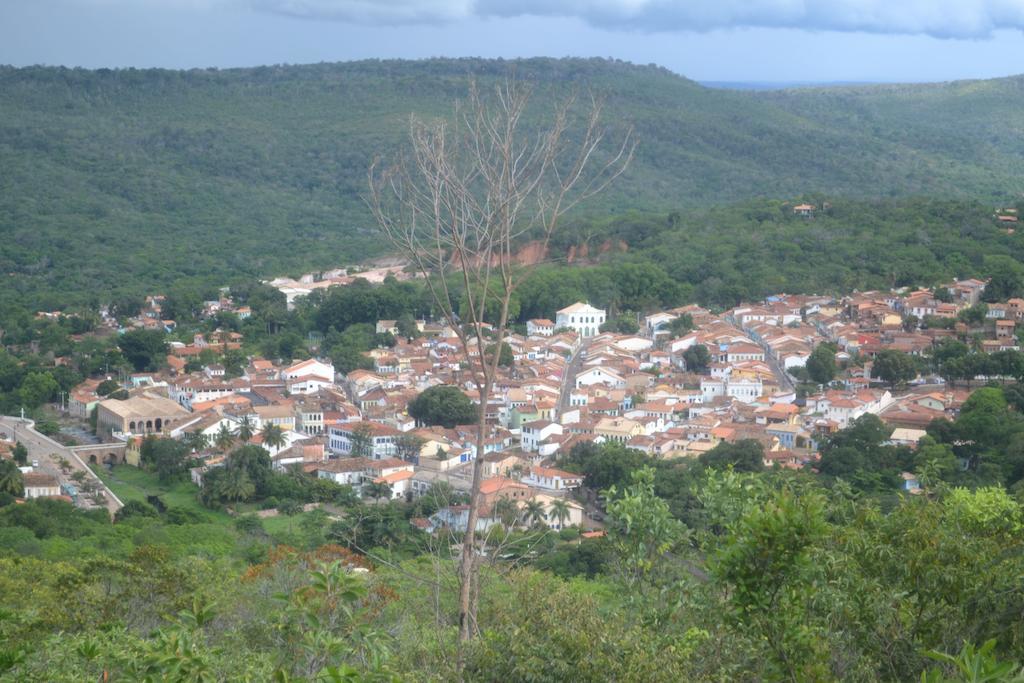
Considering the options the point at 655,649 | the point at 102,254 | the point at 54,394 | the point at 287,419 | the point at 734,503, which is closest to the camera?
the point at 655,649

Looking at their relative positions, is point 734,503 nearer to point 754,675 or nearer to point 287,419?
point 754,675

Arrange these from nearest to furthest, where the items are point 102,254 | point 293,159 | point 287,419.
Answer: point 287,419, point 102,254, point 293,159

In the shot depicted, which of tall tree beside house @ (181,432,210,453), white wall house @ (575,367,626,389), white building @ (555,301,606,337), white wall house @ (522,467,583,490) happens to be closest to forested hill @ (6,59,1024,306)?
white building @ (555,301,606,337)

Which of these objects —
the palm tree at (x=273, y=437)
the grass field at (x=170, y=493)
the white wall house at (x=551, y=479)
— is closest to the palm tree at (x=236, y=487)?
the grass field at (x=170, y=493)

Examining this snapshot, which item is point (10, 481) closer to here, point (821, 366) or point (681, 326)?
point (821, 366)

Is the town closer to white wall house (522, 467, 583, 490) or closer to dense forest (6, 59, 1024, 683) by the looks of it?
white wall house (522, 467, 583, 490)

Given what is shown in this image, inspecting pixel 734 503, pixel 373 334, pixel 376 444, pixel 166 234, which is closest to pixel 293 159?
pixel 166 234
